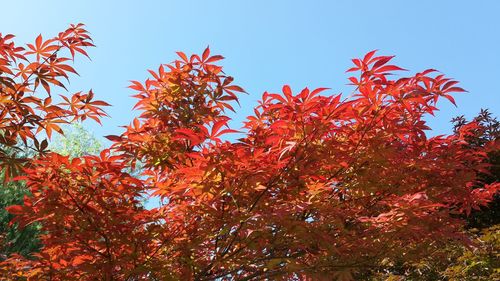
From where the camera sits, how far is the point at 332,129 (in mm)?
2521

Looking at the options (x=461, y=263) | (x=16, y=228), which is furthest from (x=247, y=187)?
(x=16, y=228)

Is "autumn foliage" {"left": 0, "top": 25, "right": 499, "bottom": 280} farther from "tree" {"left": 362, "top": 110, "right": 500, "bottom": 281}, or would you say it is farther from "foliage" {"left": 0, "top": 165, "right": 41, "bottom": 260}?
"foliage" {"left": 0, "top": 165, "right": 41, "bottom": 260}

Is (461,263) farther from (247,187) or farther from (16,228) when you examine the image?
(16,228)

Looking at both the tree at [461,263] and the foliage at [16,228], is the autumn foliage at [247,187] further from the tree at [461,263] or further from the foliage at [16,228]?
the foliage at [16,228]

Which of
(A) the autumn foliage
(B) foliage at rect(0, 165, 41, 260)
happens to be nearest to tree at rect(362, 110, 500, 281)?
(A) the autumn foliage

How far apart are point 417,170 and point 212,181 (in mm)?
1742

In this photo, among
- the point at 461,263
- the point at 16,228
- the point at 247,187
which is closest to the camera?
the point at 247,187

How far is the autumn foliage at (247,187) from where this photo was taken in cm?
244

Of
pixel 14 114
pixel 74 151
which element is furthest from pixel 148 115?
pixel 74 151

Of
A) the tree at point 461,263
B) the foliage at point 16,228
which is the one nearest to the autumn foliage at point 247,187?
the tree at point 461,263

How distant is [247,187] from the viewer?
2430mm

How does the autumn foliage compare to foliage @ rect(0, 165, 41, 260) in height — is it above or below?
below

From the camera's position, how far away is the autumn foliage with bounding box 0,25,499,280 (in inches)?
95.9

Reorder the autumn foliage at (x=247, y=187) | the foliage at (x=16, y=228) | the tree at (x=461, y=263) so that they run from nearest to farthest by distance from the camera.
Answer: the autumn foliage at (x=247, y=187)
the tree at (x=461, y=263)
the foliage at (x=16, y=228)
